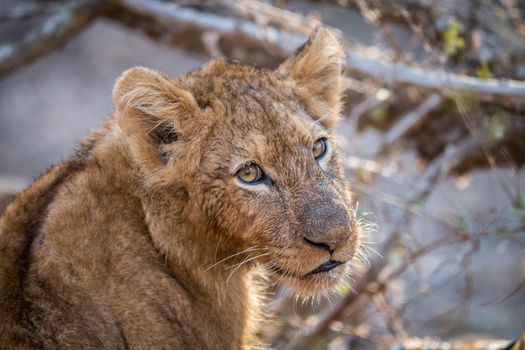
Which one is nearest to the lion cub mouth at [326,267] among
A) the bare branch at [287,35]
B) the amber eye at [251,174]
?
the amber eye at [251,174]

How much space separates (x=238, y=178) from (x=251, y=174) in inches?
2.7

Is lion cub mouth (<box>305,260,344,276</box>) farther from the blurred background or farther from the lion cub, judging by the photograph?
the blurred background

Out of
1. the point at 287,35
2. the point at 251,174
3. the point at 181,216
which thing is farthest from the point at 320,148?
the point at 287,35

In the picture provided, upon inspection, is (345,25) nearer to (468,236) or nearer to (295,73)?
(468,236)

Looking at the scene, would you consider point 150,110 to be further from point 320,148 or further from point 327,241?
point 327,241

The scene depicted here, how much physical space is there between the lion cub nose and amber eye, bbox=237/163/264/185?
14.6 inches

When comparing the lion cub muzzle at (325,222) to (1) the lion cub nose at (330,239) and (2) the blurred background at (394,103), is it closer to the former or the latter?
(1) the lion cub nose at (330,239)

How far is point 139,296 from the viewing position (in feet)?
11.4

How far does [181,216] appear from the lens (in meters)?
3.77

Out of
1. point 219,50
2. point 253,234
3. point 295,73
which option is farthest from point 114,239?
point 219,50

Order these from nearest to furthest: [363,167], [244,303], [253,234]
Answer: [253,234]
[244,303]
[363,167]

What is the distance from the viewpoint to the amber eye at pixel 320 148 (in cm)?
388

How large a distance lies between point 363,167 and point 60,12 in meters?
3.21

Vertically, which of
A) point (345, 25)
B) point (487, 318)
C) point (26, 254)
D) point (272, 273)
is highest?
point (26, 254)
